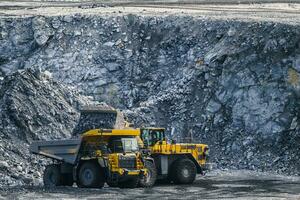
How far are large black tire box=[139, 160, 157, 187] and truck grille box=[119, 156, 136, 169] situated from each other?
847 millimetres

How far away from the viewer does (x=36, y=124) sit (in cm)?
3072

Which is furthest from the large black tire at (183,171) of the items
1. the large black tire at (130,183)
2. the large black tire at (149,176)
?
the large black tire at (130,183)

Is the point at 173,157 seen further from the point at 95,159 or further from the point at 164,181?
the point at 95,159

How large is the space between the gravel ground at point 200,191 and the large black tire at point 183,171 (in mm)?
392

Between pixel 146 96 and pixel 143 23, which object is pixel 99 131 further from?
pixel 143 23

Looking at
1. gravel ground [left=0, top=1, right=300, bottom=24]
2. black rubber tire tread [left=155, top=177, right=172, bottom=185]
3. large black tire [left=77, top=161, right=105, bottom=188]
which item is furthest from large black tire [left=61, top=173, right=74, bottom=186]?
gravel ground [left=0, top=1, right=300, bottom=24]

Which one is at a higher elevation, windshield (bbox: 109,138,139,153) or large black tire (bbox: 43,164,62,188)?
windshield (bbox: 109,138,139,153)

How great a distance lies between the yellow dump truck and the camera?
26016 mm

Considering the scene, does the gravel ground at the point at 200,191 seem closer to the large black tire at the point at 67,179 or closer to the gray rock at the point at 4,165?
the large black tire at the point at 67,179

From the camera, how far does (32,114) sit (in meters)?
30.8

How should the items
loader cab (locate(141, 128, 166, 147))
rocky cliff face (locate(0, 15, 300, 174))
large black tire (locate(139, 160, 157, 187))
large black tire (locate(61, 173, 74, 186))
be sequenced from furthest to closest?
rocky cliff face (locate(0, 15, 300, 174))
loader cab (locate(141, 128, 166, 147))
large black tire (locate(61, 173, 74, 186))
large black tire (locate(139, 160, 157, 187))

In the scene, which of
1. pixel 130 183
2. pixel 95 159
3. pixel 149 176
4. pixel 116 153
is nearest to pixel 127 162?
pixel 116 153

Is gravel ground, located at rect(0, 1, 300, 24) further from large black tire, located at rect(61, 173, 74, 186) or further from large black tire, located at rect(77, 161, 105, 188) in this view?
large black tire, located at rect(77, 161, 105, 188)

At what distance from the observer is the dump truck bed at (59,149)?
27000 millimetres
